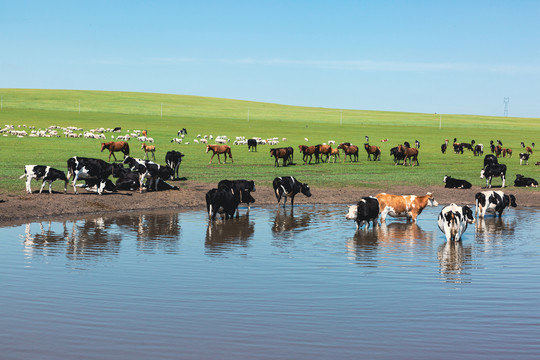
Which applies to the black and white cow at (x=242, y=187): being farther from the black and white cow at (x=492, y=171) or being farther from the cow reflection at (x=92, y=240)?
the black and white cow at (x=492, y=171)

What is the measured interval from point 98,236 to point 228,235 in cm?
397

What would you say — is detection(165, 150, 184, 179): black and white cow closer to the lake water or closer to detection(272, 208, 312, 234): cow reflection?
detection(272, 208, 312, 234): cow reflection

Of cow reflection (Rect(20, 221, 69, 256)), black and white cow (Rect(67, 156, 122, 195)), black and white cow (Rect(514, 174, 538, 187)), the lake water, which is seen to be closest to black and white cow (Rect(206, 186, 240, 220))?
the lake water

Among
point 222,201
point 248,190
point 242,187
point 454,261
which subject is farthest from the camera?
point 248,190

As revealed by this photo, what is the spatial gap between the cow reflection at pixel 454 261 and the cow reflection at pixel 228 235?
5.43 m

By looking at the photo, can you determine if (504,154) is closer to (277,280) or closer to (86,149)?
(86,149)

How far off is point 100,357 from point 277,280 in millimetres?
5342

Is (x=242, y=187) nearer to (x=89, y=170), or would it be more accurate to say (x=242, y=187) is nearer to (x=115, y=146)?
(x=89, y=170)

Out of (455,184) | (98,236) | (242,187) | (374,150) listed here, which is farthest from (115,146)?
(98,236)

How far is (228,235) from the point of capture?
19625 millimetres

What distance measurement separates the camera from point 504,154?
65562 mm

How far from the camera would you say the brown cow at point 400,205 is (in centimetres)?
2217

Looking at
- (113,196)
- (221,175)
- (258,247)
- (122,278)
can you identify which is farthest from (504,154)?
(122,278)

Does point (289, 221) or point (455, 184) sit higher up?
point (455, 184)
